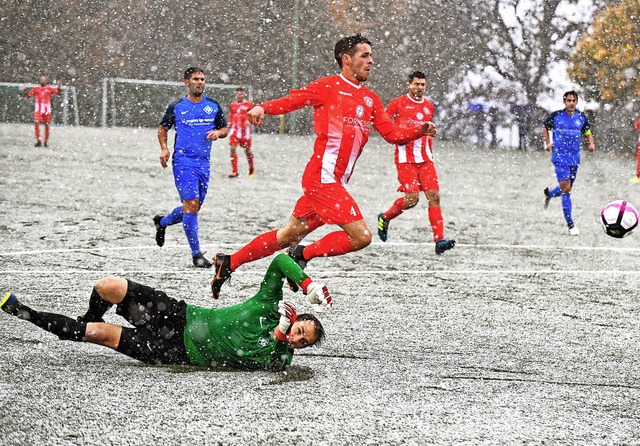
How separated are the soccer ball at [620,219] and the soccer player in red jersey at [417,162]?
10.6ft

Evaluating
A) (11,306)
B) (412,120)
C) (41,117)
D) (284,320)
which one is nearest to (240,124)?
(41,117)

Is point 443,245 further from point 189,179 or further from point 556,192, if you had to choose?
point 556,192

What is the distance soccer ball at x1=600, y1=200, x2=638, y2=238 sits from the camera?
966cm

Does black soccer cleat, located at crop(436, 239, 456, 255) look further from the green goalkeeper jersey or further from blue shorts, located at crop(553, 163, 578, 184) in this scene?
the green goalkeeper jersey

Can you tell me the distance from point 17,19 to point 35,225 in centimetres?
3630

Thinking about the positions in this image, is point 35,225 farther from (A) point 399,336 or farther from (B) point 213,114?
(A) point 399,336

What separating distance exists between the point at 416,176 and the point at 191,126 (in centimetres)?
317

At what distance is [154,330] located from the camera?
650 centimetres

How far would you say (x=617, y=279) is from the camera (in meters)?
11.5

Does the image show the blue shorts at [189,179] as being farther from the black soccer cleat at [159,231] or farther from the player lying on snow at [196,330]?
→ the player lying on snow at [196,330]

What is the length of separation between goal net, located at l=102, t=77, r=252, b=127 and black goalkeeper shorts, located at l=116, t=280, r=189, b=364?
35.9 metres

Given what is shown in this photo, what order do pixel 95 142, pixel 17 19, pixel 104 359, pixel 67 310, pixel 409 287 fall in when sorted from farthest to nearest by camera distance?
pixel 17 19, pixel 95 142, pixel 409 287, pixel 67 310, pixel 104 359

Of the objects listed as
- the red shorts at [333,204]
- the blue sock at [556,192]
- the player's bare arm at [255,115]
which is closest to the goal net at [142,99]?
the blue sock at [556,192]

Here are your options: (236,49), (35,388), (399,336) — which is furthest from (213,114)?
(236,49)
